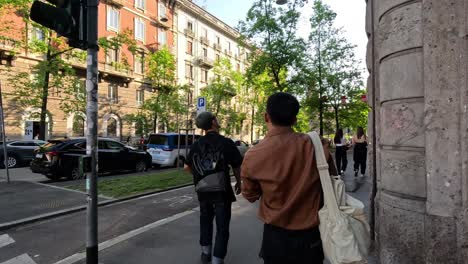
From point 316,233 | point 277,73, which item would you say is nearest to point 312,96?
point 277,73

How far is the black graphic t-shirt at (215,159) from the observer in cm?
400

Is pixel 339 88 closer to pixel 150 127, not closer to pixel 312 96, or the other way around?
pixel 312 96

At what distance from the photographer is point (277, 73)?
2475cm

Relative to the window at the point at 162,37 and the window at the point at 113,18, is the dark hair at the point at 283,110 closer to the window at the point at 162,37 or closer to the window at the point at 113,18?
the window at the point at 113,18

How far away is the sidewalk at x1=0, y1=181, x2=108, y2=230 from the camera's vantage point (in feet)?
22.5

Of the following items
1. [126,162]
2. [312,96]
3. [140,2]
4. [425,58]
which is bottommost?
[126,162]

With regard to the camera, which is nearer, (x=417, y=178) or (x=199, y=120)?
(x=417, y=178)

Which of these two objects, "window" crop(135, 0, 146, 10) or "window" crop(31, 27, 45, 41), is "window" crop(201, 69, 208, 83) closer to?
"window" crop(135, 0, 146, 10)

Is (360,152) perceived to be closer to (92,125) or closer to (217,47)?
(92,125)

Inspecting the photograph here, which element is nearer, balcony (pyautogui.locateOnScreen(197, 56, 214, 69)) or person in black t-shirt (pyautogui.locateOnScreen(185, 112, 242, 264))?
person in black t-shirt (pyautogui.locateOnScreen(185, 112, 242, 264))

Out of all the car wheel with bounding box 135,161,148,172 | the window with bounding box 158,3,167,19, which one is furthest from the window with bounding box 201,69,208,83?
the car wheel with bounding box 135,161,148,172

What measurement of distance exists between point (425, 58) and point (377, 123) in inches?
50.8

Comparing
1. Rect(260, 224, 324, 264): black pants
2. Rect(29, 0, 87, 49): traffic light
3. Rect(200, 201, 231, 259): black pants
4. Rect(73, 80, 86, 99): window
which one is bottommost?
Rect(200, 201, 231, 259): black pants

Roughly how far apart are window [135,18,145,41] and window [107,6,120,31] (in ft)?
8.23
